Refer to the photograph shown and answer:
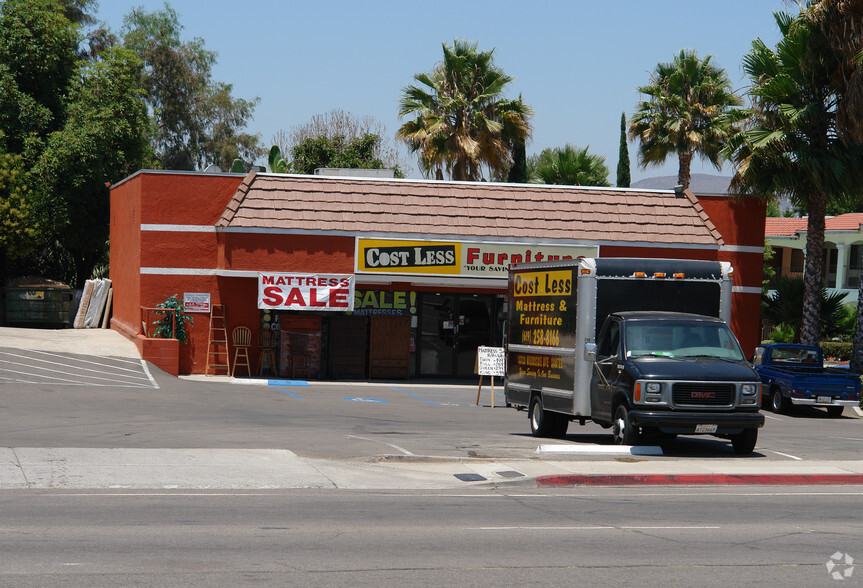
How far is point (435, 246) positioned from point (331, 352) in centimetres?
447

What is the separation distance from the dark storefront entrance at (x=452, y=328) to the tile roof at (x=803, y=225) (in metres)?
27.4

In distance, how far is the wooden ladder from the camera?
90.7ft

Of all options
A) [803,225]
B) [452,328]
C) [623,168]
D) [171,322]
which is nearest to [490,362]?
[452,328]

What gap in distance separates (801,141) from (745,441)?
604 inches

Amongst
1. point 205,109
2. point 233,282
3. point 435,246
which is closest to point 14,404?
point 233,282

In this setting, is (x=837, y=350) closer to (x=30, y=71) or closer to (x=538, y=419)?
(x=538, y=419)

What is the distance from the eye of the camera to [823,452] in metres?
16.6

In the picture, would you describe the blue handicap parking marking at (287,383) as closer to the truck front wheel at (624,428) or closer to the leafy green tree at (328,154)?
the truck front wheel at (624,428)

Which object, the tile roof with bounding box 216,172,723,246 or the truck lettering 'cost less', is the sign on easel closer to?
the tile roof with bounding box 216,172,723,246

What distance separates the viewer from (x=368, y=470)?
13.2m

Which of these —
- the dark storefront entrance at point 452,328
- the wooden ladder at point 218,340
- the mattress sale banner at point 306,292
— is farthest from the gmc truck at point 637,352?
the wooden ladder at point 218,340

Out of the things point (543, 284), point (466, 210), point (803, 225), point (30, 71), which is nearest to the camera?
point (543, 284)

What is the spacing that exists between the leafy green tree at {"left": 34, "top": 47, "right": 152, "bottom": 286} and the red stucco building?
1252 cm

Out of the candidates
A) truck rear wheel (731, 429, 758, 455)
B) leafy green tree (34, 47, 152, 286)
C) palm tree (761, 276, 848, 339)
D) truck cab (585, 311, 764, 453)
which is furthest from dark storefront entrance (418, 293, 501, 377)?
leafy green tree (34, 47, 152, 286)
